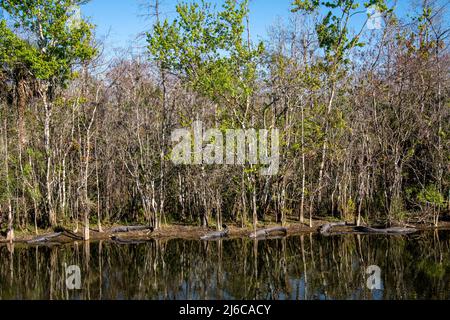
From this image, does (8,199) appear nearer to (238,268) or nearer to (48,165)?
(48,165)

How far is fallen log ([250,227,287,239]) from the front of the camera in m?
22.3

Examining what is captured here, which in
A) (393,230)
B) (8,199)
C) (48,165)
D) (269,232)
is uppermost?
(48,165)

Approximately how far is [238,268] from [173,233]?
24.6 feet

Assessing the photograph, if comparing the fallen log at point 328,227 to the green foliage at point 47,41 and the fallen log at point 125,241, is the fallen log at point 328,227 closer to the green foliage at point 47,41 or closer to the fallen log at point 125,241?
the fallen log at point 125,241

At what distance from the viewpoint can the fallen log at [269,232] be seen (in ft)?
73.1

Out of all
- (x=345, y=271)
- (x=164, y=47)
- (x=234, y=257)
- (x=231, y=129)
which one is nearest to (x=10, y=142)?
(x=164, y=47)

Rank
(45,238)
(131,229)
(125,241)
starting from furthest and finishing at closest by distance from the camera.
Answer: (131,229)
(125,241)
(45,238)

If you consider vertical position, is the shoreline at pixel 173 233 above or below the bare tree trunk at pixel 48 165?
below

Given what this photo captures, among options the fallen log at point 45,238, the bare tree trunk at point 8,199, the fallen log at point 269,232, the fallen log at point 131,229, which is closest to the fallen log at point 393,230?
the fallen log at point 269,232

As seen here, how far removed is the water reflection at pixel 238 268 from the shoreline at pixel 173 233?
111cm

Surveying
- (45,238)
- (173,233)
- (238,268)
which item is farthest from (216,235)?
(45,238)

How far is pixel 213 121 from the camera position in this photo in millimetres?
24844

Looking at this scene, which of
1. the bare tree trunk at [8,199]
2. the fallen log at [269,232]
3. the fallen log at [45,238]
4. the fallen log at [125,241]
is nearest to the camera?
the bare tree trunk at [8,199]

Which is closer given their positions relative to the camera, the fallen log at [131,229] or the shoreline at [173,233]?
the shoreline at [173,233]
